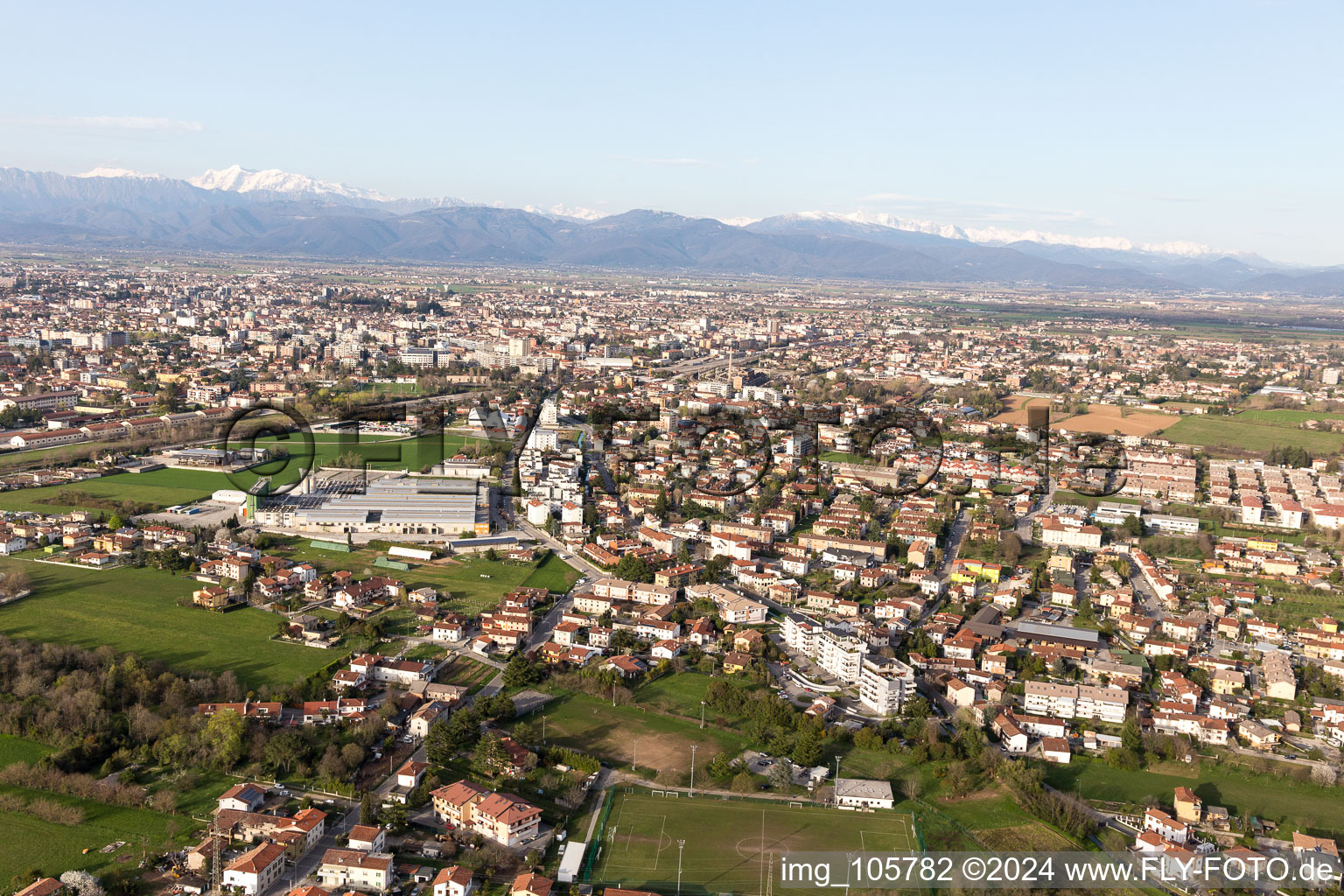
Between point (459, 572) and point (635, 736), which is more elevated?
point (459, 572)

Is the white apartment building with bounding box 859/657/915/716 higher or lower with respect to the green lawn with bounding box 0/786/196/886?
higher

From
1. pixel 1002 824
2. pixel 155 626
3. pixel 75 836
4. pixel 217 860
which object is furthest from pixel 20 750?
pixel 1002 824

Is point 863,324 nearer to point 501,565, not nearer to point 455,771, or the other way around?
point 501,565

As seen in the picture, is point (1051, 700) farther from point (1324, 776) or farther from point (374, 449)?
point (374, 449)

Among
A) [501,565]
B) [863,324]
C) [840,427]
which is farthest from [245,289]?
[501,565]

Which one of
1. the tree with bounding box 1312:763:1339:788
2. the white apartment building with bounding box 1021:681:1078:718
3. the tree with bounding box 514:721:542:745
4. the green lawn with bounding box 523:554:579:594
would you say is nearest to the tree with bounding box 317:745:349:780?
the tree with bounding box 514:721:542:745

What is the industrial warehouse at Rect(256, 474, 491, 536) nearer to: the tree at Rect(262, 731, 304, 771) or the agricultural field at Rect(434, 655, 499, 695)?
the agricultural field at Rect(434, 655, 499, 695)

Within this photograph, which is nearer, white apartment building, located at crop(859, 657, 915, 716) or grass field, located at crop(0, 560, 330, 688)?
white apartment building, located at crop(859, 657, 915, 716)
